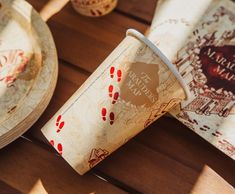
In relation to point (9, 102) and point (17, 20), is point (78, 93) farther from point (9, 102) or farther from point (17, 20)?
point (17, 20)

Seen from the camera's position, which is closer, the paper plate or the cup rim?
the cup rim

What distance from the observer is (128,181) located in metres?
0.77

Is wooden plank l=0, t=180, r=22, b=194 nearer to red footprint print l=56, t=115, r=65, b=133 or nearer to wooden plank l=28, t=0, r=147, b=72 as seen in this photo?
red footprint print l=56, t=115, r=65, b=133

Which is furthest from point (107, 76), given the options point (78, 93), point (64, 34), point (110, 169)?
point (64, 34)

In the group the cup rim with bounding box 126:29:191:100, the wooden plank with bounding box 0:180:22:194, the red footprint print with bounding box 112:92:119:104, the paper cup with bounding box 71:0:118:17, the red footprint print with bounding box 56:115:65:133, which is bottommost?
the wooden plank with bounding box 0:180:22:194

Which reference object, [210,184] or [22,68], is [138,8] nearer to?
[22,68]

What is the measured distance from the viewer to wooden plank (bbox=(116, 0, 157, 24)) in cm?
96

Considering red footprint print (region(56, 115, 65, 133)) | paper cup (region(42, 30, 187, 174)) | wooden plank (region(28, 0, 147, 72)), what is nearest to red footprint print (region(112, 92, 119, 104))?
paper cup (region(42, 30, 187, 174))

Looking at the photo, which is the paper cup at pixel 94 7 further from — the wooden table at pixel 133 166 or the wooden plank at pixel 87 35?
the wooden table at pixel 133 166

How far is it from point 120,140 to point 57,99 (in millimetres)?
188

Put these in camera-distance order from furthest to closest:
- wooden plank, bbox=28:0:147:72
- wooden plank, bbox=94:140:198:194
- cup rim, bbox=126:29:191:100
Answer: wooden plank, bbox=28:0:147:72
wooden plank, bbox=94:140:198:194
cup rim, bbox=126:29:191:100

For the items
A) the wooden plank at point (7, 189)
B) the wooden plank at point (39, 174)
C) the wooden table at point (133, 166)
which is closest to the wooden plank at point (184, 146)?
the wooden table at point (133, 166)

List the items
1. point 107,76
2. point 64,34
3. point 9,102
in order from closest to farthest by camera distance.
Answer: point 107,76
point 9,102
point 64,34

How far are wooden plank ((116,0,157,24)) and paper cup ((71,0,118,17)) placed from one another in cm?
2
